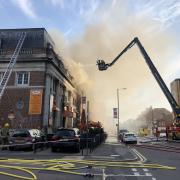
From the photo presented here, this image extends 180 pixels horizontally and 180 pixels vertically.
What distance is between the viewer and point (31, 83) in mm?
35844

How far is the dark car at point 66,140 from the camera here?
20406 mm

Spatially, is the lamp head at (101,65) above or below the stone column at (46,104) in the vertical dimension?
above

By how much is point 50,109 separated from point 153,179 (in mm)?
27531

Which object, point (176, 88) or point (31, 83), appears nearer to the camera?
point (31, 83)

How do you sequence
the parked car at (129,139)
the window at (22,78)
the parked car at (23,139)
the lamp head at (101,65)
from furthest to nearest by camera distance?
1. the parked car at (129,139)
2. the window at (22,78)
3. the lamp head at (101,65)
4. the parked car at (23,139)

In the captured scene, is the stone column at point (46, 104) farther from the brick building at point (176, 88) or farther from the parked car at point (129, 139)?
the brick building at point (176, 88)

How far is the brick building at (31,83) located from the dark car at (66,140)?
1350 centimetres

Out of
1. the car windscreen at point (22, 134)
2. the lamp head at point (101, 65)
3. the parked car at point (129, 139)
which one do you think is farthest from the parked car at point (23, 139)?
the parked car at point (129, 139)

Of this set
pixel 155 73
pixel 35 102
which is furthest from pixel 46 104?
pixel 155 73

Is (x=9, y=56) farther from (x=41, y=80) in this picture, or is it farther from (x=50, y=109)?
(x=50, y=109)

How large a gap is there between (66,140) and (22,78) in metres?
17.8

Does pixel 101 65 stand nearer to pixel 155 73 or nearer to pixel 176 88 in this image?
pixel 155 73

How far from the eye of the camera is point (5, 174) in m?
10.2

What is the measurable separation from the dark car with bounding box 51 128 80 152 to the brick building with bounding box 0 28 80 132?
13504 millimetres
